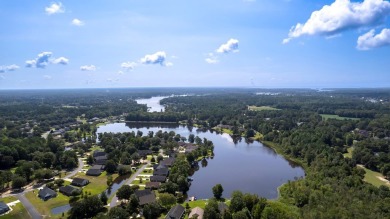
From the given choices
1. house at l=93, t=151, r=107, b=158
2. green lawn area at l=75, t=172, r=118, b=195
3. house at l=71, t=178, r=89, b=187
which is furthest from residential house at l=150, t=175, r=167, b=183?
house at l=93, t=151, r=107, b=158

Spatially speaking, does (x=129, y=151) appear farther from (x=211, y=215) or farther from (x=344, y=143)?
(x=344, y=143)

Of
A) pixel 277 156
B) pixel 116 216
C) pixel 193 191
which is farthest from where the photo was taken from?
pixel 277 156

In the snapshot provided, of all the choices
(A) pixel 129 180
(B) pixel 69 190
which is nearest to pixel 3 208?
(B) pixel 69 190

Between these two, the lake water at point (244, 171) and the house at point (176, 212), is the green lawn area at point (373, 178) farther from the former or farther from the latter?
the house at point (176, 212)

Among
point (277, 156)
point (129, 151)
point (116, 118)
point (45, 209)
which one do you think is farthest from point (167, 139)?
point (116, 118)

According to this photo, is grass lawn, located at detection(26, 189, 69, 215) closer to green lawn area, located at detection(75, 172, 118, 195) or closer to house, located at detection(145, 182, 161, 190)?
green lawn area, located at detection(75, 172, 118, 195)

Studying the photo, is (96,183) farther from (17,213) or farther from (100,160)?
(17,213)
